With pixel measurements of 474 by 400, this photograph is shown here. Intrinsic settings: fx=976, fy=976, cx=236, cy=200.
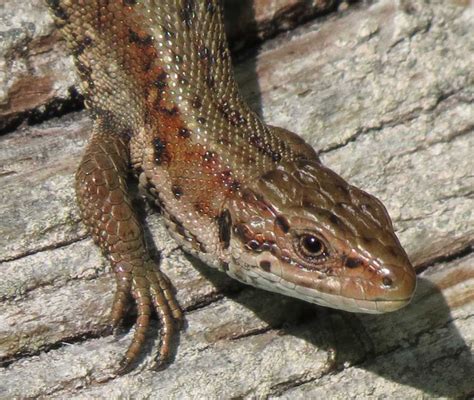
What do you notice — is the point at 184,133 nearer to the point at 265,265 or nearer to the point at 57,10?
the point at 265,265

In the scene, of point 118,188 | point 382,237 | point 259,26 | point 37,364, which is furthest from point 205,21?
point 37,364

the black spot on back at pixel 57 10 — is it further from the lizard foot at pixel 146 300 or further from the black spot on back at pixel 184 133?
the lizard foot at pixel 146 300

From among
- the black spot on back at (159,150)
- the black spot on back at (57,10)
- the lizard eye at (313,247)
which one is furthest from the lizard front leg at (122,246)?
the black spot on back at (57,10)

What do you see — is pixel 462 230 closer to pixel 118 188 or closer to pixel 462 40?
pixel 462 40

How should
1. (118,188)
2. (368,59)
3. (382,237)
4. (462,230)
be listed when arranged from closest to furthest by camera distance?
(382,237) → (118,188) → (462,230) → (368,59)

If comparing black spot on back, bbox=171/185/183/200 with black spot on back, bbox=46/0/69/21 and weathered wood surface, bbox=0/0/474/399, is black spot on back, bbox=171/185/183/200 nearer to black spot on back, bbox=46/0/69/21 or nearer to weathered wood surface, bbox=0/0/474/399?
weathered wood surface, bbox=0/0/474/399

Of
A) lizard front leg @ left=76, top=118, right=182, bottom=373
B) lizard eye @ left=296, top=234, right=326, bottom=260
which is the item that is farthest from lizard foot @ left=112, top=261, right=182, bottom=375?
lizard eye @ left=296, top=234, right=326, bottom=260

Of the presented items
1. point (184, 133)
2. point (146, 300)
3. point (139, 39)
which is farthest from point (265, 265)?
point (139, 39)
